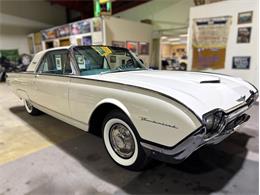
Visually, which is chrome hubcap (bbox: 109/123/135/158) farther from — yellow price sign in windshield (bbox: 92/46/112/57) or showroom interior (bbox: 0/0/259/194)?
yellow price sign in windshield (bbox: 92/46/112/57)

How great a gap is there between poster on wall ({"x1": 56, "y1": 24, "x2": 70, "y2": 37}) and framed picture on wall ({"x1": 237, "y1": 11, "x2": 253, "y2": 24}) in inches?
290

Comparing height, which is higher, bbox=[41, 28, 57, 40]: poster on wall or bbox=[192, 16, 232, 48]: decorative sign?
bbox=[41, 28, 57, 40]: poster on wall

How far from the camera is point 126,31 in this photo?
29.3 ft

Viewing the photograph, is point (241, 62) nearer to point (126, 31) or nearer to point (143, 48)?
point (126, 31)

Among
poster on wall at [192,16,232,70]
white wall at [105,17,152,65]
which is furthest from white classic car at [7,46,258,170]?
white wall at [105,17,152,65]

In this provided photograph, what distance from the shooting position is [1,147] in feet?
8.70

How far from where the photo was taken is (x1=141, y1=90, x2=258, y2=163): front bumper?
1.40 meters

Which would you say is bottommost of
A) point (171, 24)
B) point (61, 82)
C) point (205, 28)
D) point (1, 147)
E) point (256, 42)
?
point (1, 147)

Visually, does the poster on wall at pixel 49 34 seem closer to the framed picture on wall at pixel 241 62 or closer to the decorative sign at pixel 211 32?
the decorative sign at pixel 211 32

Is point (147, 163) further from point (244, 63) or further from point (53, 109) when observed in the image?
point (244, 63)

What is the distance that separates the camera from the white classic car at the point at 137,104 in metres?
1.46

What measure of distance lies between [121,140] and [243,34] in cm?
482

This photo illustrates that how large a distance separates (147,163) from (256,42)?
4.71 metres

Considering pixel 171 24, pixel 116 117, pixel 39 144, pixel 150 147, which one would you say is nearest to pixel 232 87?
pixel 150 147
